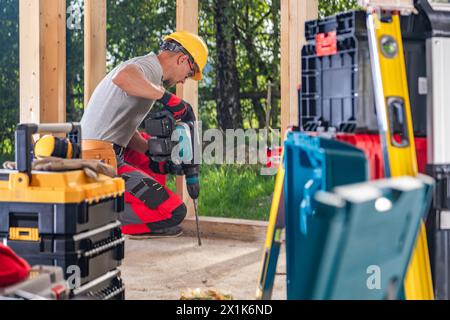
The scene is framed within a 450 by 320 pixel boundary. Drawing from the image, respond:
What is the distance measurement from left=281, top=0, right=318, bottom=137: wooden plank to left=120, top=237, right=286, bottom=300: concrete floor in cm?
88

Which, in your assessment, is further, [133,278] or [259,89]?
[259,89]

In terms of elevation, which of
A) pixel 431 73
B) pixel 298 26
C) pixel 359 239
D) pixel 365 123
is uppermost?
pixel 298 26

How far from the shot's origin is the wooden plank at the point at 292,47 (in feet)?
15.8

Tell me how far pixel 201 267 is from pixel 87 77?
175cm

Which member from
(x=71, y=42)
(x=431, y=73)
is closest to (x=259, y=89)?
(x=71, y=42)

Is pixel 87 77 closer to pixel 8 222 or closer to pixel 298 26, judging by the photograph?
pixel 298 26

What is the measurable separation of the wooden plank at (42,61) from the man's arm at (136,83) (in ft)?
2.62

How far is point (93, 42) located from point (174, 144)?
3.50 feet

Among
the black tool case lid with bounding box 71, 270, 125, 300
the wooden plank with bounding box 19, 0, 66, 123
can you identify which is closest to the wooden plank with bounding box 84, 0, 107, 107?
the wooden plank with bounding box 19, 0, 66, 123

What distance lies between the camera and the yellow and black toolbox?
2.67 m

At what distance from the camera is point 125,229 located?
16.6 ft

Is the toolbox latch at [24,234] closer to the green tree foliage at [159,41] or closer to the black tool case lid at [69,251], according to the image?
the black tool case lid at [69,251]

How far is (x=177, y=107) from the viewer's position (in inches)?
186
